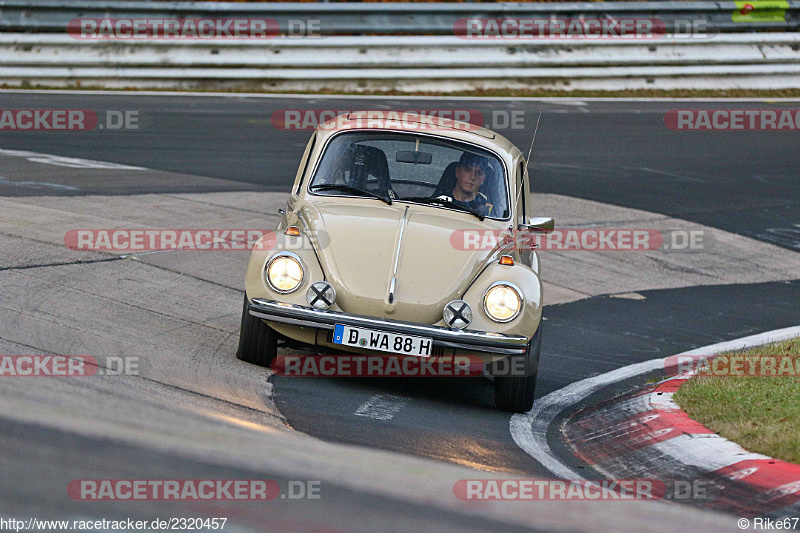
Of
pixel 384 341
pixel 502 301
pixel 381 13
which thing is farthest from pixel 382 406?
pixel 381 13

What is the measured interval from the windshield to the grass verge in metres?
1.84

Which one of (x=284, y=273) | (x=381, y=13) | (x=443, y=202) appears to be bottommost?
(x=284, y=273)

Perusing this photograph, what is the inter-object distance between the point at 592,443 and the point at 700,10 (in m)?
18.7

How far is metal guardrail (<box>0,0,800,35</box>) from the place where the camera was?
1975 cm

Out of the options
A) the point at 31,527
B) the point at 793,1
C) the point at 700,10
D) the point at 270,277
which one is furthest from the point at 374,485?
the point at 793,1

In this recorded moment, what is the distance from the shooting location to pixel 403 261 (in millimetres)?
6516

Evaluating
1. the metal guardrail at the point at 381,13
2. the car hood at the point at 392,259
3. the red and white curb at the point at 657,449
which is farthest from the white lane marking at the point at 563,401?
the metal guardrail at the point at 381,13

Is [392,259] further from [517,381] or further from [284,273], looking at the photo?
[517,381]

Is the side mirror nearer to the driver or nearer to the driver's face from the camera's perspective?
the driver

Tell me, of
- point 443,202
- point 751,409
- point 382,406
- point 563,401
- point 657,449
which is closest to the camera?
point 657,449

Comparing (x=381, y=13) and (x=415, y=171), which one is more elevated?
(x=381, y=13)

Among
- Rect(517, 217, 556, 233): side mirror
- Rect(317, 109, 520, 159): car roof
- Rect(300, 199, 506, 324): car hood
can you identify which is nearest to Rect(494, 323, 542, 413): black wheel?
Rect(300, 199, 506, 324): car hood

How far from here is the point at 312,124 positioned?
58.0 feet

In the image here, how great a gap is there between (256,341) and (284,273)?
461mm
